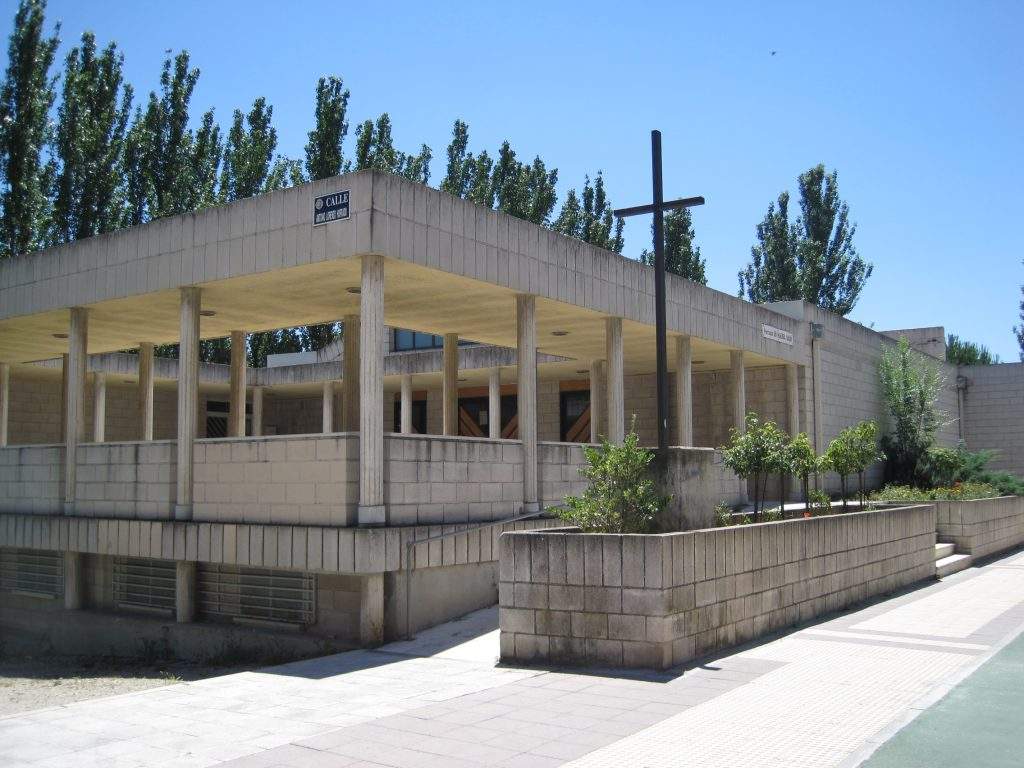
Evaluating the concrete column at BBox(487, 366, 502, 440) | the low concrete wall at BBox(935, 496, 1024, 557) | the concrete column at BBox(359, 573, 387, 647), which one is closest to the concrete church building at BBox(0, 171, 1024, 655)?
the concrete column at BBox(359, 573, 387, 647)

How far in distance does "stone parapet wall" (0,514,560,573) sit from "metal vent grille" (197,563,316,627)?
0.57m

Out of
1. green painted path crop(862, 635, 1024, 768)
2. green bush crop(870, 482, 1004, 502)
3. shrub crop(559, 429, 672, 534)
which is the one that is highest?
shrub crop(559, 429, 672, 534)

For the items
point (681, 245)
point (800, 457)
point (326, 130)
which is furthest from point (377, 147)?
point (800, 457)

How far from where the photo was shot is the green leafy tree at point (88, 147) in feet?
94.9

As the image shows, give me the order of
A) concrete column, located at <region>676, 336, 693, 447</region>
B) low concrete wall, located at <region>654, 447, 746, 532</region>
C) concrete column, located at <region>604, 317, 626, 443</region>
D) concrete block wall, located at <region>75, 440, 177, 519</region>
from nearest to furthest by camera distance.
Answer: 1. low concrete wall, located at <region>654, 447, 746, 532</region>
2. concrete block wall, located at <region>75, 440, 177, 519</region>
3. concrete column, located at <region>604, 317, 626, 443</region>
4. concrete column, located at <region>676, 336, 693, 447</region>

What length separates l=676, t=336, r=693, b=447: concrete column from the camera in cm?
1878

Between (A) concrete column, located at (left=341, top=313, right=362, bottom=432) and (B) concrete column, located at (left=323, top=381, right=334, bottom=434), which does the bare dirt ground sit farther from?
(B) concrete column, located at (left=323, top=381, right=334, bottom=434)

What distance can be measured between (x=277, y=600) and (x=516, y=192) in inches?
1093

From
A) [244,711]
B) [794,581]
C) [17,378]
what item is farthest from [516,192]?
[244,711]

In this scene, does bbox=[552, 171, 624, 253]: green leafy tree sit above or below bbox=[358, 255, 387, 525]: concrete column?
above

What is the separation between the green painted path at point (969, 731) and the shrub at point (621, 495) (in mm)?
3142

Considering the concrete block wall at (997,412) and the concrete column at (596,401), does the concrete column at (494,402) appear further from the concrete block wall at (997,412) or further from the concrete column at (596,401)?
the concrete block wall at (997,412)

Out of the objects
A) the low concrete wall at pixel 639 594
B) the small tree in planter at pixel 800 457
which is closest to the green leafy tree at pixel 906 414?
the small tree in planter at pixel 800 457

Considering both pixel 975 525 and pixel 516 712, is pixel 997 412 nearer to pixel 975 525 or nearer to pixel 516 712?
Answer: pixel 975 525
